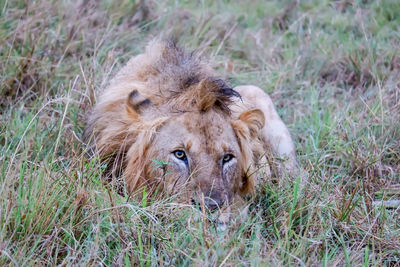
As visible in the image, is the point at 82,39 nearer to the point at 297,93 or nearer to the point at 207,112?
the point at 297,93

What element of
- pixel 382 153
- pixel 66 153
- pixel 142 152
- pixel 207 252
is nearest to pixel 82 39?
pixel 66 153

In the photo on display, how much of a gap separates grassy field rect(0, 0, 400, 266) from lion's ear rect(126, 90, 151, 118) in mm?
478

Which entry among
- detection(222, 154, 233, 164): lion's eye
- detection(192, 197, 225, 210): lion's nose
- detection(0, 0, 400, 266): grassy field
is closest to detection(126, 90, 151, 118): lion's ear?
detection(0, 0, 400, 266): grassy field

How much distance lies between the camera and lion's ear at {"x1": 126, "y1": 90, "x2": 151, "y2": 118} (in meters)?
4.25

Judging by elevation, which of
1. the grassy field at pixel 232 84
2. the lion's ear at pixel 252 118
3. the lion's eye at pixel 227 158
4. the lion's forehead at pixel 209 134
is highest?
the lion's forehead at pixel 209 134

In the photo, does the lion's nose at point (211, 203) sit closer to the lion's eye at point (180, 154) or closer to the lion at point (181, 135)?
the lion at point (181, 135)

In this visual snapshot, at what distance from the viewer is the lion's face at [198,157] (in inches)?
152

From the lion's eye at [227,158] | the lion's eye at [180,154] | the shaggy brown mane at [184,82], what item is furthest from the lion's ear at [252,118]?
the lion's eye at [180,154]

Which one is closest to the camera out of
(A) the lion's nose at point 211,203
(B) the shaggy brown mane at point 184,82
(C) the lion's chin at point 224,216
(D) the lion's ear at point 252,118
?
(C) the lion's chin at point 224,216

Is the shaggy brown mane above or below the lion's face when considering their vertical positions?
above

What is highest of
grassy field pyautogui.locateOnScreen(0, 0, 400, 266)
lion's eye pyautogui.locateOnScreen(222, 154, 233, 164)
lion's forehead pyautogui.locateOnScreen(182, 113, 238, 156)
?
lion's forehead pyautogui.locateOnScreen(182, 113, 238, 156)

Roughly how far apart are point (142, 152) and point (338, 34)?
14.4ft

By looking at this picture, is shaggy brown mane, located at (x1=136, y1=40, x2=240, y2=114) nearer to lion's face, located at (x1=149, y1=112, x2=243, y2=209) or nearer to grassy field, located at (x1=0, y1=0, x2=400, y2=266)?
lion's face, located at (x1=149, y1=112, x2=243, y2=209)

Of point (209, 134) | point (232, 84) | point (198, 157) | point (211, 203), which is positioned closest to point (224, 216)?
point (211, 203)
